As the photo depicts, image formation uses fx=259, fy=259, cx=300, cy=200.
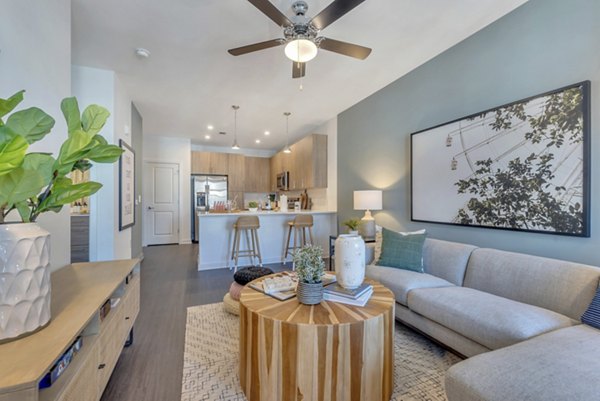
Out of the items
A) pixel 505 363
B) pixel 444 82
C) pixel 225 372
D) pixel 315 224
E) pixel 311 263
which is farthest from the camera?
pixel 315 224

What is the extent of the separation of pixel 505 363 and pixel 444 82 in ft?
8.95

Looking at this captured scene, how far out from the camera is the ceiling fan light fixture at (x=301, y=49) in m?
1.99

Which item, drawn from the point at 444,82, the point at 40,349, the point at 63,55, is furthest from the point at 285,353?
the point at 444,82

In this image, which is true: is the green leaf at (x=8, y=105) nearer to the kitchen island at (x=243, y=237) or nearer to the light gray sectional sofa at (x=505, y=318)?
the light gray sectional sofa at (x=505, y=318)

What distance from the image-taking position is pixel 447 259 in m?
2.41

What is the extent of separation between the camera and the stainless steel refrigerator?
6.80m

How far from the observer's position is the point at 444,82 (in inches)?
112

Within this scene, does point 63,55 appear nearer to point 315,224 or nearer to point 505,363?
point 505,363

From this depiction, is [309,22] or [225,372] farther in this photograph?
[309,22]

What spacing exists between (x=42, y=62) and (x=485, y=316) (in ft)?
10.5

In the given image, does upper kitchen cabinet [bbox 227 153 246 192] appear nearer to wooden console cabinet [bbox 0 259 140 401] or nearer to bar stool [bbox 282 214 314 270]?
bar stool [bbox 282 214 314 270]

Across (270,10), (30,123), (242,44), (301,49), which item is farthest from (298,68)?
(30,123)

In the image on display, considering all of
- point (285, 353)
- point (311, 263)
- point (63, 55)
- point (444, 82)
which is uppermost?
point (444, 82)

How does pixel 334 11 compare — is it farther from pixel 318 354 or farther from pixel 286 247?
pixel 286 247
